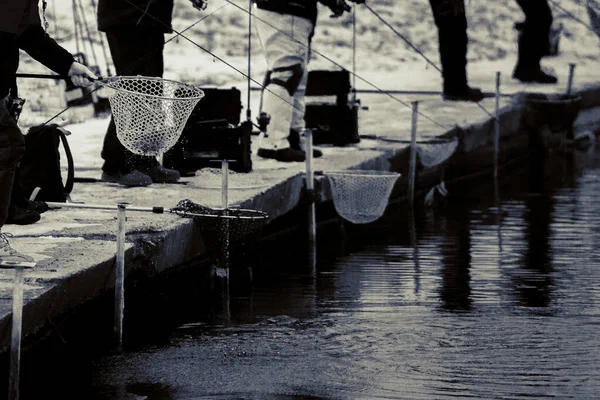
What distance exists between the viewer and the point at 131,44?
9.92 metres

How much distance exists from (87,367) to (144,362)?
0.24 meters

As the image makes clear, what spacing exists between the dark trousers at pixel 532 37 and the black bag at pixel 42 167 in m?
11.1

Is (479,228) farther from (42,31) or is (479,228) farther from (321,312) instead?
(42,31)

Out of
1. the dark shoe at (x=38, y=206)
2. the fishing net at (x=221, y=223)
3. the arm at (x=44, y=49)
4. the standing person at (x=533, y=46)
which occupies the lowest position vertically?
the fishing net at (x=221, y=223)

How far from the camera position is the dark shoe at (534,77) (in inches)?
754

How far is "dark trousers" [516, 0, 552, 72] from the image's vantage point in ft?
62.7

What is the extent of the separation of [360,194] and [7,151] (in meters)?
4.31

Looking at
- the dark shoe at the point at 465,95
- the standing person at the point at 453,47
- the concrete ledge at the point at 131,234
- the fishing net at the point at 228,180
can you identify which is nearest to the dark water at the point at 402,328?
the concrete ledge at the point at 131,234

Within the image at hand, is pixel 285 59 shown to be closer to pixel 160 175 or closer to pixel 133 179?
pixel 160 175

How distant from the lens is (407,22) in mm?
Result: 25844

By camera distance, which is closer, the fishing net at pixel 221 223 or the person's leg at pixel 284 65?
the fishing net at pixel 221 223

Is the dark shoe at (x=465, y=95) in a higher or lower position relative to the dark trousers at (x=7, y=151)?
higher

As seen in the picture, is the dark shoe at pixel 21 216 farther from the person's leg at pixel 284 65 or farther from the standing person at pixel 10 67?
the person's leg at pixel 284 65

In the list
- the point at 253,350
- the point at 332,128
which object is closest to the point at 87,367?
the point at 253,350
